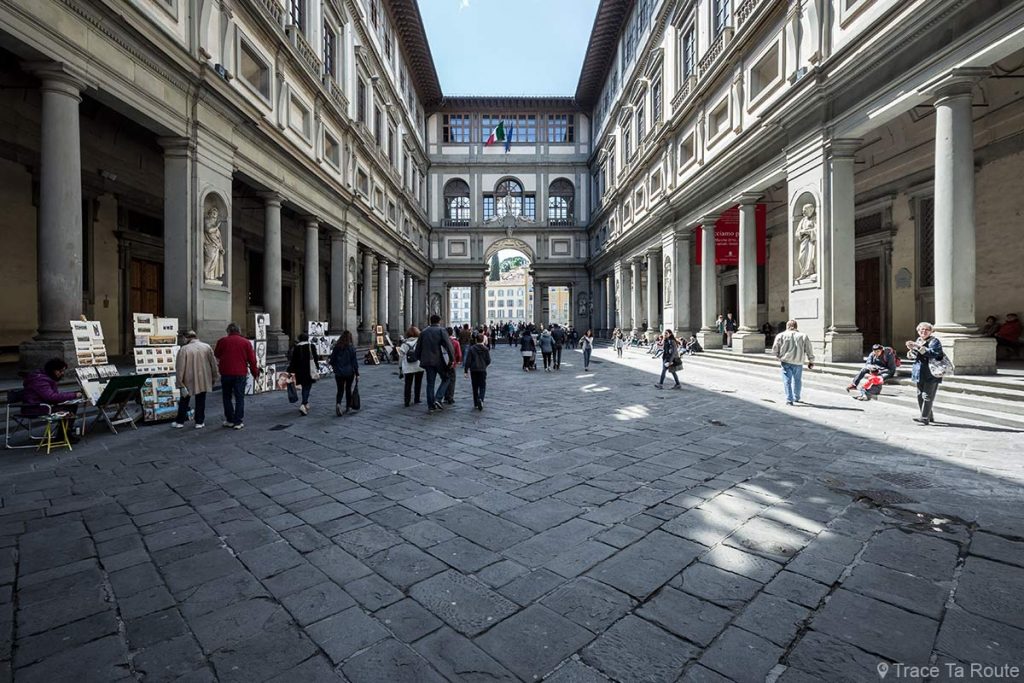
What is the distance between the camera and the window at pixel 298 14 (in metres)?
13.9

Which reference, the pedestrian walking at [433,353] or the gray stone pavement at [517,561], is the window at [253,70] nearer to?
the pedestrian walking at [433,353]

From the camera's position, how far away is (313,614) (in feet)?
7.35

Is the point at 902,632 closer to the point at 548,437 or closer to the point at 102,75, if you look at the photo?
the point at 548,437

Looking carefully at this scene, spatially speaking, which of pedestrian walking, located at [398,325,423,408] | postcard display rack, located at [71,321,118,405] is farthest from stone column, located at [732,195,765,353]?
postcard display rack, located at [71,321,118,405]

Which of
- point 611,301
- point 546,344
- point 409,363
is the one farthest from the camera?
point 611,301

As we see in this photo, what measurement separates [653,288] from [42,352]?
21354 millimetres

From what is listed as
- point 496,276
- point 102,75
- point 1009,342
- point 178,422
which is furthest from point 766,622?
point 496,276

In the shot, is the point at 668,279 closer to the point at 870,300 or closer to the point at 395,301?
the point at 870,300

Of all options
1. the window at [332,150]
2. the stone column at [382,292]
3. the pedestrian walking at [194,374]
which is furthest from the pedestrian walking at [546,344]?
the stone column at [382,292]

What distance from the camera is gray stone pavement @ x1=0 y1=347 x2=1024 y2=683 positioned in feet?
6.33

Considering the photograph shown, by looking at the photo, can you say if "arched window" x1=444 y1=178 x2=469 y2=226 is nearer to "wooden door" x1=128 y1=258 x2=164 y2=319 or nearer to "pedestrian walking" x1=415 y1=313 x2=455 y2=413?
"wooden door" x1=128 y1=258 x2=164 y2=319

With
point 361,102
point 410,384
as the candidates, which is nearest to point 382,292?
point 361,102

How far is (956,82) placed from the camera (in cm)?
757

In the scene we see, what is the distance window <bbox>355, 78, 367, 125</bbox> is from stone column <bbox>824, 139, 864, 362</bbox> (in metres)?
17.9
